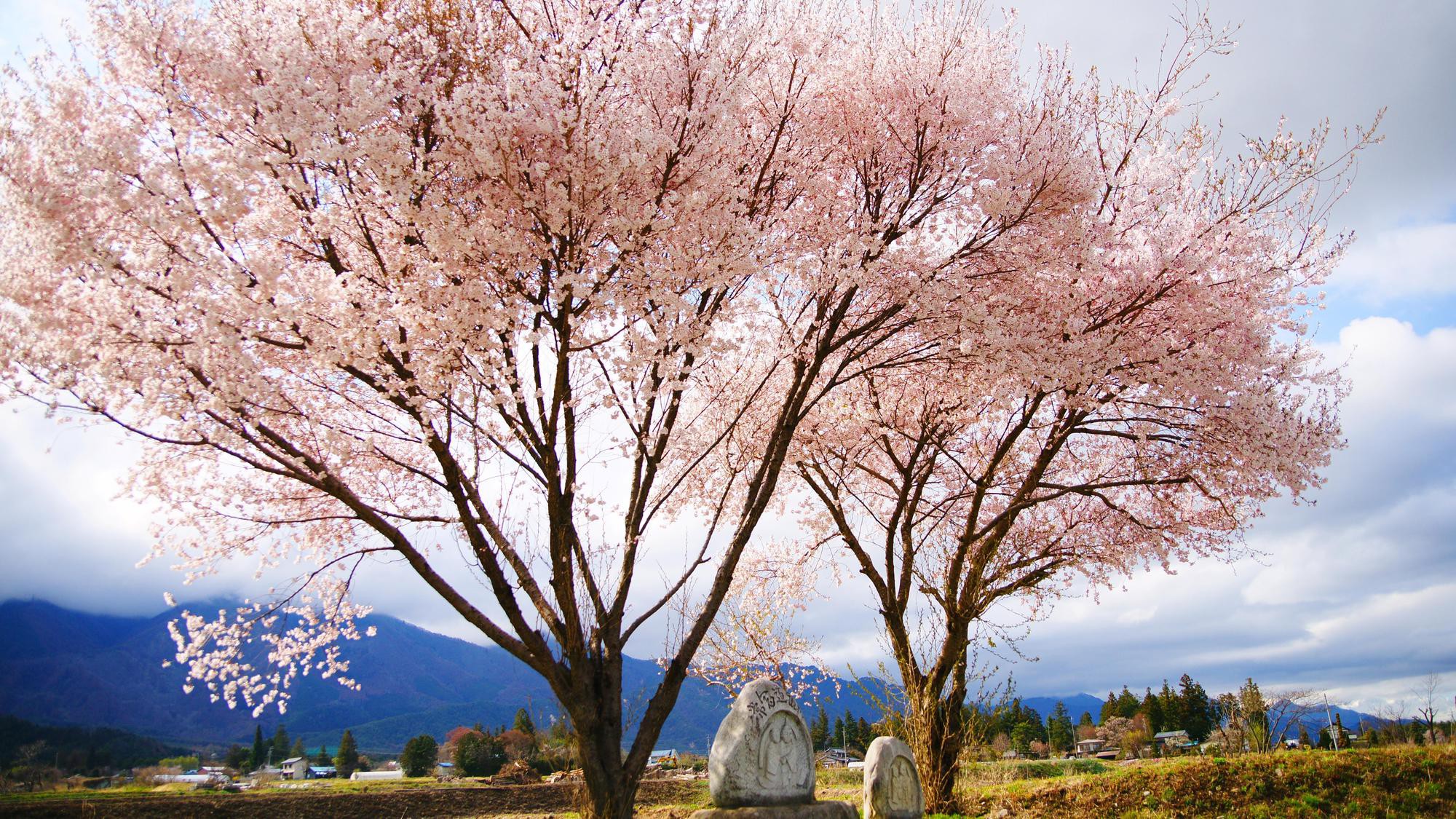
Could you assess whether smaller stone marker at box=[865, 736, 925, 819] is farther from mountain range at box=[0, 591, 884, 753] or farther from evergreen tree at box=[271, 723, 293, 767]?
mountain range at box=[0, 591, 884, 753]

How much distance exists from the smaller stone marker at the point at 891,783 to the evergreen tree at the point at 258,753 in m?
28.4

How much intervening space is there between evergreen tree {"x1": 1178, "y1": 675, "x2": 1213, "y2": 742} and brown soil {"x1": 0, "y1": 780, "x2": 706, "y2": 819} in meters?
26.0

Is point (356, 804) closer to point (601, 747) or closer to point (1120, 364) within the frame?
point (601, 747)

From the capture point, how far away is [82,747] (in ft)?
143

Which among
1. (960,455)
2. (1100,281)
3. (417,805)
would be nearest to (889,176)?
(1100,281)

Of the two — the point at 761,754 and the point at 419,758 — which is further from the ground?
the point at 761,754

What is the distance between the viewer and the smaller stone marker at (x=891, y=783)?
24.8ft

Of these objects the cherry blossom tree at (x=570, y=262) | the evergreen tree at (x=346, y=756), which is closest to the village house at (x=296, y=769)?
the evergreen tree at (x=346, y=756)

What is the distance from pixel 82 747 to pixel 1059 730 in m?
52.6

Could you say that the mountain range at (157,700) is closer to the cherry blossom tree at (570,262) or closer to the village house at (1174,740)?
the village house at (1174,740)

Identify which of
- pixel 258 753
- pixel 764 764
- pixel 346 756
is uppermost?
pixel 764 764

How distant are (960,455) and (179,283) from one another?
394 inches

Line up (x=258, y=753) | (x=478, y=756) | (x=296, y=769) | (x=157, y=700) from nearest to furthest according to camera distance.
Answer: (x=478, y=756) → (x=296, y=769) → (x=258, y=753) → (x=157, y=700)

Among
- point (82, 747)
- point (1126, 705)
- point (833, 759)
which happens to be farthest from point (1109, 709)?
point (82, 747)
